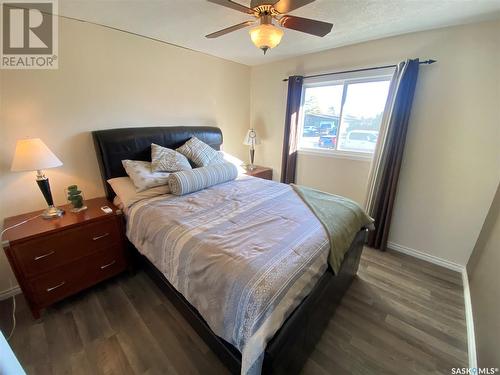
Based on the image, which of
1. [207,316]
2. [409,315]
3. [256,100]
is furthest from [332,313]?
[256,100]

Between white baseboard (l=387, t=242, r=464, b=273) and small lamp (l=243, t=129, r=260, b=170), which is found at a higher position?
small lamp (l=243, t=129, r=260, b=170)

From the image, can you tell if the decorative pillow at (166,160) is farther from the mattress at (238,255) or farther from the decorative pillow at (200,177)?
the mattress at (238,255)

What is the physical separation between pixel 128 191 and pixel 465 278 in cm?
342

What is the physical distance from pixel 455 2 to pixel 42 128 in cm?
351

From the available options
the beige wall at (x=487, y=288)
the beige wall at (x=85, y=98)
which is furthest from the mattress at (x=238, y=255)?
the beige wall at (x=487, y=288)

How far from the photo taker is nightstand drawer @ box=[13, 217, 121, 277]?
1.49 meters

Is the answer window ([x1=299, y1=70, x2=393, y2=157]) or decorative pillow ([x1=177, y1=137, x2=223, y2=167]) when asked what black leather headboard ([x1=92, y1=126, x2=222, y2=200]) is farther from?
window ([x1=299, y1=70, x2=393, y2=157])

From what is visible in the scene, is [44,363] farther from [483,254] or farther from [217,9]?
[483,254]

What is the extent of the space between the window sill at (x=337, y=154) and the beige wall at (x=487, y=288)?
3.87ft

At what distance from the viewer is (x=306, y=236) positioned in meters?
1.37

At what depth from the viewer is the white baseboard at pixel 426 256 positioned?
225 cm

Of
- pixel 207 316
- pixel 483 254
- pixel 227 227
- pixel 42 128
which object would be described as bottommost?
pixel 207 316

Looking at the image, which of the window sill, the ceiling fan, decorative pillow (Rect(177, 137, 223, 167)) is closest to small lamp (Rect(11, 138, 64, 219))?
decorative pillow (Rect(177, 137, 223, 167))

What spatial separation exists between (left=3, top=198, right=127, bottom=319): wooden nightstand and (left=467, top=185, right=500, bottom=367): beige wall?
271 centimetres
